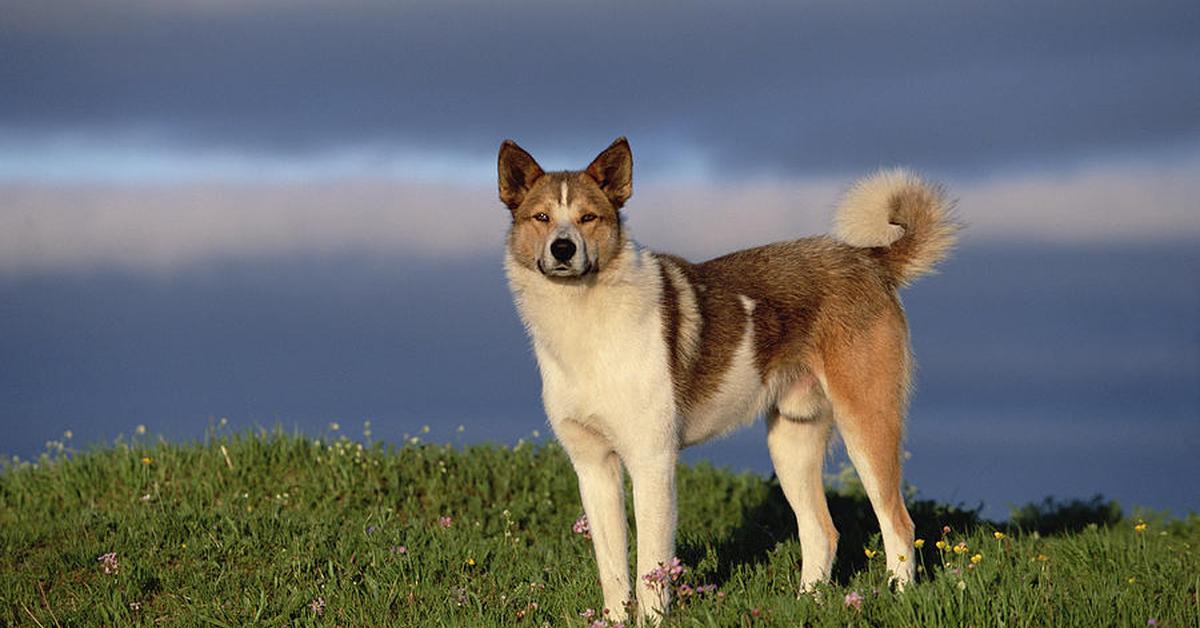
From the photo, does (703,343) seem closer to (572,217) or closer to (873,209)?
(572,217)

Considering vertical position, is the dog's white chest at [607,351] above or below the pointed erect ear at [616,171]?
below

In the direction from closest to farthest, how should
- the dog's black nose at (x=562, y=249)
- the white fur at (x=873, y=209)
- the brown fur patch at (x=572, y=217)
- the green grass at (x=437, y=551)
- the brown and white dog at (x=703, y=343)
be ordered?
1. the green grass at (x=437, y=551)
2. the dog's black nose at (x=562, y=249)
3. the brown fur patch at (x=572, y=217)
4. the brown and white dog at (x=703, y=343)
5. the white fur at (x=873, y=209)

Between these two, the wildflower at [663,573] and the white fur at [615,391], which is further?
the white fur at [615,391]

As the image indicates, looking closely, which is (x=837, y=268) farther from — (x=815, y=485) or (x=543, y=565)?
(x=543, y=565)

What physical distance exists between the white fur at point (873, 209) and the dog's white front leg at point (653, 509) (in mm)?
2751

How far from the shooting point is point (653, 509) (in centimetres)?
746

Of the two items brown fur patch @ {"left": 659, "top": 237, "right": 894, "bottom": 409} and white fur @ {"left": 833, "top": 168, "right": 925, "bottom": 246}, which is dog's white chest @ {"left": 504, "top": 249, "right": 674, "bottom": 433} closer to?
brown fur patch @ {"left": 659, "top": 237, "right": 894, "bottom": 409}

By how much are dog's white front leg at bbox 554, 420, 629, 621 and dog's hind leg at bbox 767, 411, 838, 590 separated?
1.74 metres

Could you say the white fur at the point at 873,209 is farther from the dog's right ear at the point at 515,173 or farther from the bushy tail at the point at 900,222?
the dog's right ear at the point at 515,173

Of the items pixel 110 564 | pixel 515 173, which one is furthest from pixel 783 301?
pixel 110 564

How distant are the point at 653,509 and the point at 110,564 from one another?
172 inches

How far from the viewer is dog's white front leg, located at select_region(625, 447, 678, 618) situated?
7.46m

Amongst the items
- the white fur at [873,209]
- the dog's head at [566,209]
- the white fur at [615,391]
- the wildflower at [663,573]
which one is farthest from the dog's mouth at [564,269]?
the white fur at [873,209]

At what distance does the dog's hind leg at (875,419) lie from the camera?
27.7ft
